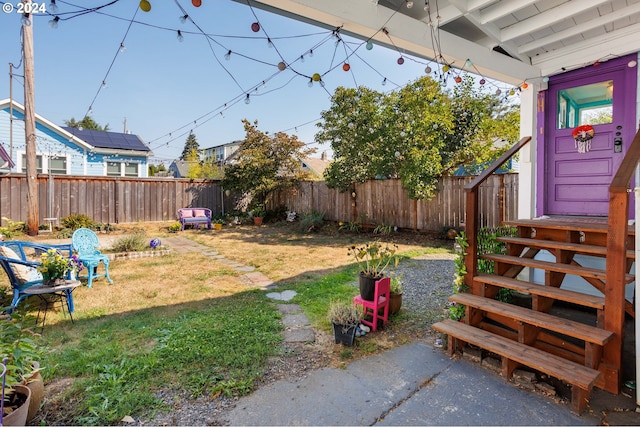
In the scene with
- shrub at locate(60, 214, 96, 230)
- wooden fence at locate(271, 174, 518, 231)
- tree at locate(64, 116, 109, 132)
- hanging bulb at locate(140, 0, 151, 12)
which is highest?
tree at locate(64, 116, 109, 132)

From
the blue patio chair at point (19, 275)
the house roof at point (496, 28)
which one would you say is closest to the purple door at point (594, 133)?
the house roof at point (496, 28)

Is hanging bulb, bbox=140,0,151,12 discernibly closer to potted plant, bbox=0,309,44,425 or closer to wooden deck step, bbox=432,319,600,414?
potted plant, bbox=0,309,44,425

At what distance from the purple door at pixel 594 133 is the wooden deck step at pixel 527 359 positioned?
8.81ft

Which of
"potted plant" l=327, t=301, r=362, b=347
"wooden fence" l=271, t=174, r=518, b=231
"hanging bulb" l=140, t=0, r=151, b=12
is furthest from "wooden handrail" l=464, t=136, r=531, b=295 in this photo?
"wooden fence" l=271, t=174, r=518, b=231

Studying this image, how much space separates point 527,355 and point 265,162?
978 cm

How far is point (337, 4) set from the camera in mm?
2760

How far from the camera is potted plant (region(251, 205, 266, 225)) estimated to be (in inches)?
470

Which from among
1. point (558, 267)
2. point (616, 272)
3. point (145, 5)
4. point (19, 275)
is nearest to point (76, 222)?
point (19, 275)

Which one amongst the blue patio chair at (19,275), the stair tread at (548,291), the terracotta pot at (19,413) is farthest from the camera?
the blue patio chair at (19,275)

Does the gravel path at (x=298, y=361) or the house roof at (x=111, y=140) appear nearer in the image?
the gravel path at (x=298, y=361)

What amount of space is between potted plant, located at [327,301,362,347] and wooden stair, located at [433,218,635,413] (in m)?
0.68

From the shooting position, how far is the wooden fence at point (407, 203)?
6879 millimetres

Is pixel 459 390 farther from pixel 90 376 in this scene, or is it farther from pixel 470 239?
pixel 90 376

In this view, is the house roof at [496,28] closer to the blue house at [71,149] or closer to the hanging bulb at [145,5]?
the hanging bulb at [145,5]
